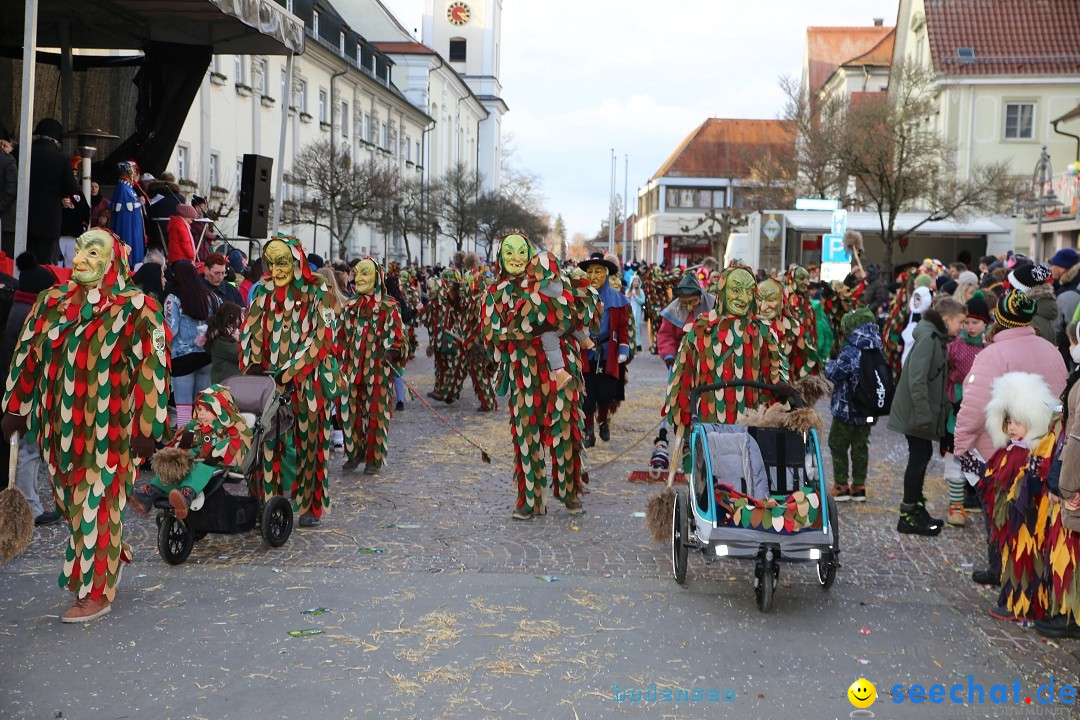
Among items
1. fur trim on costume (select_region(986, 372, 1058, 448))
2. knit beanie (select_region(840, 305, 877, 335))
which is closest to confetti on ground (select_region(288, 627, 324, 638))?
fur trim on costume (select_region(986, 372, 1058, 448))

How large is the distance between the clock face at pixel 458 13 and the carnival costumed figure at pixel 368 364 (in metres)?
75.6

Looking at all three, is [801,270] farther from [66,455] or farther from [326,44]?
[326,44]

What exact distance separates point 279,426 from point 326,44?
3488 centimetres

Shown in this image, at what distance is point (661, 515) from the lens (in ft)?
23.9

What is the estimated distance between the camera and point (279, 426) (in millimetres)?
7664

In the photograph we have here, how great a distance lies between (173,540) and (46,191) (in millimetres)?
5672

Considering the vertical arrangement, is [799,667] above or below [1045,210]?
below

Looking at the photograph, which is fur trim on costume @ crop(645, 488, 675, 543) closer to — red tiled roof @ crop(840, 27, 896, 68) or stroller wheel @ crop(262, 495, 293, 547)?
stroller wheel @ crop(262, 495, 293, 547)

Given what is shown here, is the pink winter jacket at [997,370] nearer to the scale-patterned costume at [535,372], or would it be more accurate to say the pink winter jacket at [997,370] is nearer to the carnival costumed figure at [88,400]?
the scale-patterned costume at [535,372]

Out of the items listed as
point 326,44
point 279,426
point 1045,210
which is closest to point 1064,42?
point 1045,210

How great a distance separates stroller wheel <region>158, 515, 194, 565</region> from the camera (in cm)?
697

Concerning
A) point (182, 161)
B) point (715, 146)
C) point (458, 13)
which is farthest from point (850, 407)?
point (715, 146)

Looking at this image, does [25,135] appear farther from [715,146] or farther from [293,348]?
[715,146]

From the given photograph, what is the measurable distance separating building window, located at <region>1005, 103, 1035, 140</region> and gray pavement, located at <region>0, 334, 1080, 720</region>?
39708 millimetres
